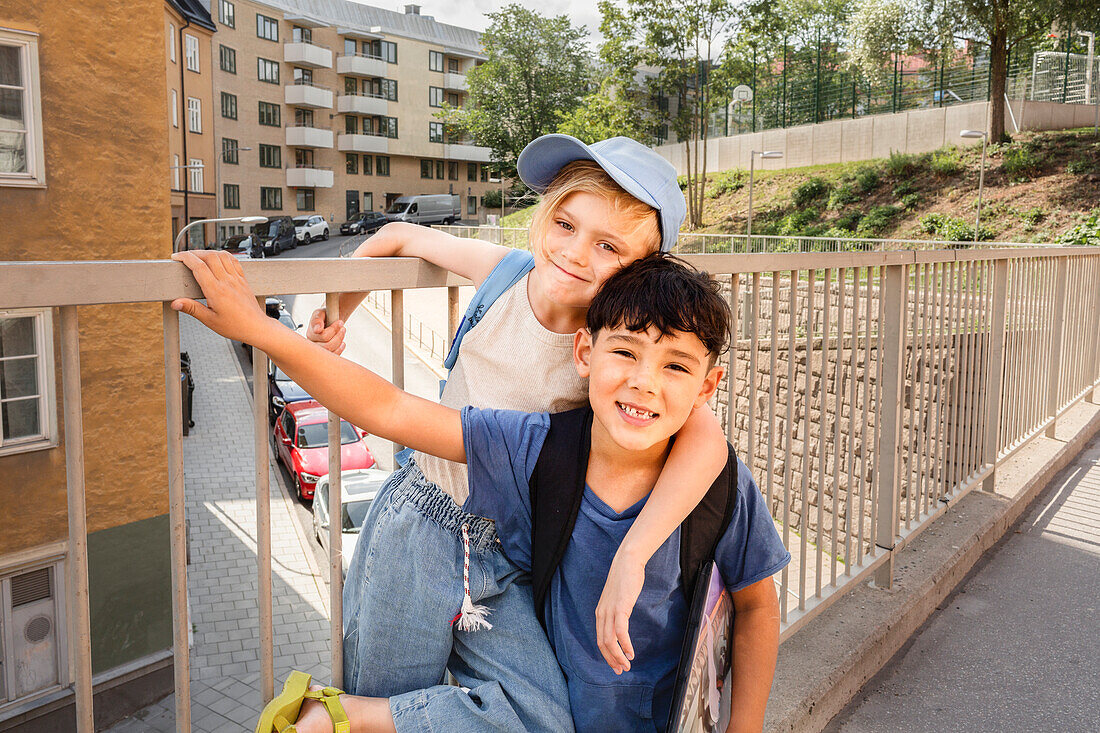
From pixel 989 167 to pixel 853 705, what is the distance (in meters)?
26.1

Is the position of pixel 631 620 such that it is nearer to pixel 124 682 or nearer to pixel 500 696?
pixel 500 696

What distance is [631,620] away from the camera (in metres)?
1.65

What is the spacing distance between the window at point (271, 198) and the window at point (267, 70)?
643cm

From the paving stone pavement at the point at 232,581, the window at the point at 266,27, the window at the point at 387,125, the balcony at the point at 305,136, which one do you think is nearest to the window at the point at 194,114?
the balcony at the point at 305,136

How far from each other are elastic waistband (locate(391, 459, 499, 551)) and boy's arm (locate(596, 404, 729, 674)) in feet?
0.80

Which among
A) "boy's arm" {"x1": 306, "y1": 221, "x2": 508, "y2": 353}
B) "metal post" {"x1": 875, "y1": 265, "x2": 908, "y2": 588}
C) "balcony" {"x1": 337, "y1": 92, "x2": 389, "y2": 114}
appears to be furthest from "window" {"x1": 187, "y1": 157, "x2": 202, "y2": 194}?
"boy's arm" {"x1": 306, "y1": 221, "x2": 508, "y2": 353}

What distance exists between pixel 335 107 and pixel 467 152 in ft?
35.9

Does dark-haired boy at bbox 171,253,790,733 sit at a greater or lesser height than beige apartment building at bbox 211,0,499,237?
lesser

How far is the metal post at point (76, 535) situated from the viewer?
1312 mm

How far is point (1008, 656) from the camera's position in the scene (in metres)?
3.10

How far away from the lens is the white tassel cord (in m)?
1.60

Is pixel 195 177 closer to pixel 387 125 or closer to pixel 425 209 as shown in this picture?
pixel 425 209

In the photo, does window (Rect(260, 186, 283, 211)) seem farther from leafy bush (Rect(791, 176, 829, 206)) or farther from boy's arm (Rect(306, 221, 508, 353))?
boy's arm (Rect(306, 221, 508, 353))

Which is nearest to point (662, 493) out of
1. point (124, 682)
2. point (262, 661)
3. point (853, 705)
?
point (262, 661)
